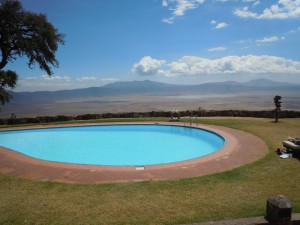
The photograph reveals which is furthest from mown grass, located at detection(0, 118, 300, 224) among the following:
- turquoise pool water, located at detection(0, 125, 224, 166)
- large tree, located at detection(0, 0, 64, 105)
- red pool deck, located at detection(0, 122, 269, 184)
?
large tree, located at detection(0, 0, 64, 105)

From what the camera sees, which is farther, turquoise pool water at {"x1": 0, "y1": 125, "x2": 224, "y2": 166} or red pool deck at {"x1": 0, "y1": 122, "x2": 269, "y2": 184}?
turquoise pool water at {"x1": 0, "y1": 125, "x2": 224, "y2": 166}

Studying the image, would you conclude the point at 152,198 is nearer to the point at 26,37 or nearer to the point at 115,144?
the point at 115,144

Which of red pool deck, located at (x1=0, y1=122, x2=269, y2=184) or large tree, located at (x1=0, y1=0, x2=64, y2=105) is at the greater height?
large tree, located at (x1=0, y1=0, x2=64, y2=105)

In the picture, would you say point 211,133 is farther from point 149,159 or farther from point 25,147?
point 25,147

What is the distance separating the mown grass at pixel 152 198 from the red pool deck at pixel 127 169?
647mm

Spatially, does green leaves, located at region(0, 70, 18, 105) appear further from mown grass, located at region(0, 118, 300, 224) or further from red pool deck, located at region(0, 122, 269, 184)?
mown grass, located at region(0, 118, 300, 224)

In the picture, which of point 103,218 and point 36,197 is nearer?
point 103,218

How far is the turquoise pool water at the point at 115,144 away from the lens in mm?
15648

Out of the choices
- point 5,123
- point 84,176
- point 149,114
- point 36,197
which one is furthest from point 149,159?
point 5,123

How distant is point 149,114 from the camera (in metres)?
28.9

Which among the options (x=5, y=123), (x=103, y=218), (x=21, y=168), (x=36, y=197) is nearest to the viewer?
(x=103, y=218)

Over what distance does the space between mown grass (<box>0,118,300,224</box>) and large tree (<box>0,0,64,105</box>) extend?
37.7ft

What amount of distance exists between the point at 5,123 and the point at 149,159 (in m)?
18.1

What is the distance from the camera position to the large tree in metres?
18.4
